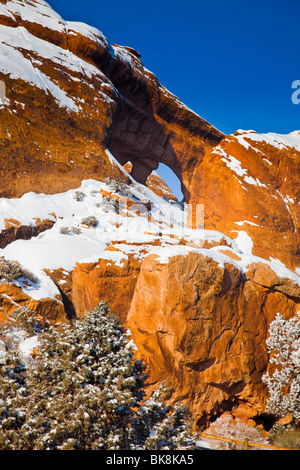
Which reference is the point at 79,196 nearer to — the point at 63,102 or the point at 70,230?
the point at 70,230

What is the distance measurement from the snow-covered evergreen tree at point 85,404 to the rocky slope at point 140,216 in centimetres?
359

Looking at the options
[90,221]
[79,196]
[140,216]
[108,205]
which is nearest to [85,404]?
[90,221]

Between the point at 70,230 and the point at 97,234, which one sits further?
the point at 97,234

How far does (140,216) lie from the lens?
82.9 ft

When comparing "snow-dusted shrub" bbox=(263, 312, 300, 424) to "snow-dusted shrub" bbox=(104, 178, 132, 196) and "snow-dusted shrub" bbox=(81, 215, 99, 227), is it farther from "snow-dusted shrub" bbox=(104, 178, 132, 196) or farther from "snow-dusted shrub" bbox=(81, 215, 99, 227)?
"snow-dusted shrub" bbox=(104, 178, 132, 196)

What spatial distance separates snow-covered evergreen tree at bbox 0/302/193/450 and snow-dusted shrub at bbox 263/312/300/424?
5166 millimetres

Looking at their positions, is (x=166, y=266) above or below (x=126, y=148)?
below

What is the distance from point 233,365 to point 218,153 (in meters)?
28.7

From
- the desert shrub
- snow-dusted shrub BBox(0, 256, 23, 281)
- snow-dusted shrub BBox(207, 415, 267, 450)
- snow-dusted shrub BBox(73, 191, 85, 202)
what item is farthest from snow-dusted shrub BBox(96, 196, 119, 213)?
A: the desert shrub

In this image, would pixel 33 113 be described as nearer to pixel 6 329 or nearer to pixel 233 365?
pixel 6 329

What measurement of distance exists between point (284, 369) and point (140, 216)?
592 inches

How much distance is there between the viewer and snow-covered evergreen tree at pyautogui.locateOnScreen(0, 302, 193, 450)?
679cm
